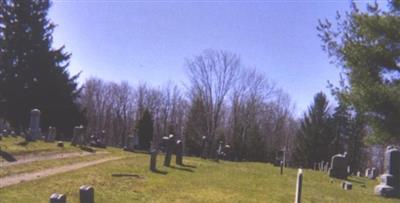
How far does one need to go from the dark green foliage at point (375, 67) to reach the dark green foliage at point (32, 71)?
29.8 meters

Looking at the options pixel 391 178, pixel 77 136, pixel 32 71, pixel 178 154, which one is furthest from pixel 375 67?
pixel 32 71

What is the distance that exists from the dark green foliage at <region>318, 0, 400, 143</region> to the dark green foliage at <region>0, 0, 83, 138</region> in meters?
29.8

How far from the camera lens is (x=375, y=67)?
1980 centimetres

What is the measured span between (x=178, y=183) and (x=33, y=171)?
463 centimetres

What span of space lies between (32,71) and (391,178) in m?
32.4

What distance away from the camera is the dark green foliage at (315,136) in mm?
63219

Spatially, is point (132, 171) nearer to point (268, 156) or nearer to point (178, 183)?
point (178, 183)

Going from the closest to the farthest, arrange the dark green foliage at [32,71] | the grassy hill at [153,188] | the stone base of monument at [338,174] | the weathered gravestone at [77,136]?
the grassy hill at [153,188] < the stone base of monument at [338,174] < the weathered gravestone at [77,136] < the dark green foliage at [32,71]

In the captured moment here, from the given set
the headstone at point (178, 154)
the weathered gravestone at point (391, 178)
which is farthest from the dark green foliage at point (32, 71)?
the weathered gravestone at point (391, 178)

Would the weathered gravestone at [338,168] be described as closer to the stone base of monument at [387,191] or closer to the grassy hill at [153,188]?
the grassy hill at [153,188]

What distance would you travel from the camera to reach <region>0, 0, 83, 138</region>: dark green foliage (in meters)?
43.7

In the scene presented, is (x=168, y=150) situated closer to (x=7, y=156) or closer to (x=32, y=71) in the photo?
(x=7, y=156)

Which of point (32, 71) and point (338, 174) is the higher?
point (32, 71)

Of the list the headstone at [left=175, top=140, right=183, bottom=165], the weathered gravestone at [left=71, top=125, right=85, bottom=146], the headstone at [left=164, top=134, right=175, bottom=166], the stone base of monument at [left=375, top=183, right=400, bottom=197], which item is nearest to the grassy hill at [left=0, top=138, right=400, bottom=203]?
the stone base of monument at [left=375, top=183, right=400, bottom=197]
